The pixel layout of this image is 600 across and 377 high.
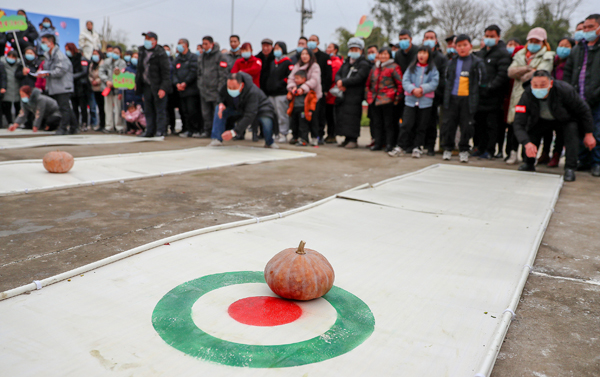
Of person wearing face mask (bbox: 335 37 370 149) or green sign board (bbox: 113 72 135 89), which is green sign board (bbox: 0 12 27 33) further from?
person wearing face mask (bbox: 335 37 370 149)

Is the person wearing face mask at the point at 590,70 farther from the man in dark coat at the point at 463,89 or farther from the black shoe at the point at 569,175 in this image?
the man in dark coat at the point at 463,89

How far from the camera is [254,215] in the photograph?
3266mm

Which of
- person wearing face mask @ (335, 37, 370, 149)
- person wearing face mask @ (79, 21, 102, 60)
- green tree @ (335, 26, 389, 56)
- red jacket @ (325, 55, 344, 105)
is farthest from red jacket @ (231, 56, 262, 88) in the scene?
green tree @ (335, 26, 389, 56)

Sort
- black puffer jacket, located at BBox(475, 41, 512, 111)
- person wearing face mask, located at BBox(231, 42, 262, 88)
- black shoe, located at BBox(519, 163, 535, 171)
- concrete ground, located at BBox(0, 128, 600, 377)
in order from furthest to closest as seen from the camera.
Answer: person wearing face mask, located at BBox(231, 42, 262, 88)
black puffer jacket, located at BBox(475, 41, 512, 111)
black shoe, located at BBox(519, 163, 535, 171)
concrete ground, located at BBox(0, 128, 600, 377)

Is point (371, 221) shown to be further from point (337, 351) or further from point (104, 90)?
point (104, 90)

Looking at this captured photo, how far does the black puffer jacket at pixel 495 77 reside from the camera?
6.37m

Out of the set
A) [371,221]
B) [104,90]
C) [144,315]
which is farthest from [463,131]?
[104,90]

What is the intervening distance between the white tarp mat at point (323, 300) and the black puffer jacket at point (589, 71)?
10.2ft

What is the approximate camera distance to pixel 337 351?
5.07 feet

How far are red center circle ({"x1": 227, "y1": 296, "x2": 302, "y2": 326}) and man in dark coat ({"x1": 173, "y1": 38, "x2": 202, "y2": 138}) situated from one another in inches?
301

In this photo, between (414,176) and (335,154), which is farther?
(335,154)

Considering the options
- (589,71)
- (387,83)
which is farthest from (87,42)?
(589,71)

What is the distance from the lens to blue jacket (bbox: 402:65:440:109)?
6.57 m

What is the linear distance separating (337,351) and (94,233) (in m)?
1.83
